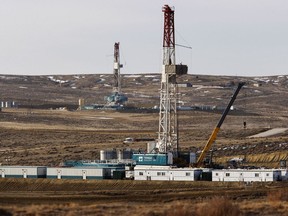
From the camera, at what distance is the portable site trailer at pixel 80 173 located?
72938 mm

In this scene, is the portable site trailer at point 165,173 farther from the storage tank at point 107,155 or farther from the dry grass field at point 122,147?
the storage tank at point 107,155

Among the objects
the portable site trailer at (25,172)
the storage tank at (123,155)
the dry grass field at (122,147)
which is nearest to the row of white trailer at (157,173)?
the portable site trailer at (25,172)

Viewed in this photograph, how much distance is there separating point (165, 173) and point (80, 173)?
717 centimetres

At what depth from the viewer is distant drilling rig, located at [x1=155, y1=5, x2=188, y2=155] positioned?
7731 cm

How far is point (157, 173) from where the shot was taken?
233ft

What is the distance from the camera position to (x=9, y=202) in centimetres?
5194

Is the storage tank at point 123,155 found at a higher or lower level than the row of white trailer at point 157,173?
higher

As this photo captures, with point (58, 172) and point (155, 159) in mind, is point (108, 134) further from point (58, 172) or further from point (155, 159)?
point (58, 172)

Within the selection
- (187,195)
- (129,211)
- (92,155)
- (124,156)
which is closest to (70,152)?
(92,155)

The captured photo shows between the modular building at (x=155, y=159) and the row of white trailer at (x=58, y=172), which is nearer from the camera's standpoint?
the row of white trailer at (x=58, y=172)

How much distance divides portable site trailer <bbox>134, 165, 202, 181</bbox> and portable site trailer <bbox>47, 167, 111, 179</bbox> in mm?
2538

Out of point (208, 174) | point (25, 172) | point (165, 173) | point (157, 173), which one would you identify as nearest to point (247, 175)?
point (208, 174)

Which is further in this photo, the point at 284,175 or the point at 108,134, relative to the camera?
the point at 108,134

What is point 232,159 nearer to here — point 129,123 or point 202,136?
point 202,136
